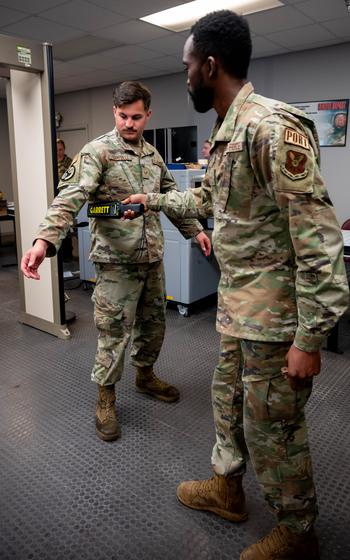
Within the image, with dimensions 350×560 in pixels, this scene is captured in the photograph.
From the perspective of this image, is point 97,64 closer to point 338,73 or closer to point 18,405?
point 338,73

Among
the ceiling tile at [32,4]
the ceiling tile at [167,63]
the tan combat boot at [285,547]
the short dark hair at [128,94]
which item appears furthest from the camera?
the ceiling tile at [167,63]

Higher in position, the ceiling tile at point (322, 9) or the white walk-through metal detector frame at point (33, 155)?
the ceiling tile at point (322, 9)

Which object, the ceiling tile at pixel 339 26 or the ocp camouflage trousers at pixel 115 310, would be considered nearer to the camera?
the ocp camouflage trousers at pixel 115 310

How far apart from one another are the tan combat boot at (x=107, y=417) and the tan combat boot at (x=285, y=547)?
0.78 metres

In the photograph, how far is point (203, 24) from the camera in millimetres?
976

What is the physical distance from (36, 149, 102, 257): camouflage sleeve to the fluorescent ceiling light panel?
282 cm

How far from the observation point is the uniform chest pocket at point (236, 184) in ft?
3.21

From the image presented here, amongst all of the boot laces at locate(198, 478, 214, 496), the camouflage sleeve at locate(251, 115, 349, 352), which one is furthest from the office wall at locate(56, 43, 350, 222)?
the camouflage sleeve at locate(251, 115, 349, 352)

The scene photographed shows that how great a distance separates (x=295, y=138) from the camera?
0.89 m

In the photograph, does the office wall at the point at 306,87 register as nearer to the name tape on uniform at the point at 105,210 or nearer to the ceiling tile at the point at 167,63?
the ceiling tile at the point at 167,63

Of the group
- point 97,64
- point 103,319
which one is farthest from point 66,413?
point 97,64

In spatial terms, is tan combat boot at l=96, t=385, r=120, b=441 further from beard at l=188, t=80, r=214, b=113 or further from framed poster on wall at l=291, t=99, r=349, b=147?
framed poster on wall at l=291, t=99, r=349, b=147

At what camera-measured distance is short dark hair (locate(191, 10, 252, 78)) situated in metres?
0.95

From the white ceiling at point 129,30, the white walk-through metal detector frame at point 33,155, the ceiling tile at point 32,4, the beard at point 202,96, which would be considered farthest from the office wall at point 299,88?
the beard at point 202,96
